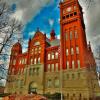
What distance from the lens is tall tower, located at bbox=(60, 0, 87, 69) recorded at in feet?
145

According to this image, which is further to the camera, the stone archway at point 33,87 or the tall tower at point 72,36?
the stone archway at point 33,87

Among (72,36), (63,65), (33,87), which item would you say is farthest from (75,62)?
(33,87)

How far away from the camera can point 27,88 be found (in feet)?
164

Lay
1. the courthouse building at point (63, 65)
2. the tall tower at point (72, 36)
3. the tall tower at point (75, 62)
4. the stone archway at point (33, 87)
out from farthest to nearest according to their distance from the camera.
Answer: the stone archway at point (33, 87) < the tall tower at point (72, 36) < the courthouse building at point (63, 65) < the tall tower at point (75, 62)

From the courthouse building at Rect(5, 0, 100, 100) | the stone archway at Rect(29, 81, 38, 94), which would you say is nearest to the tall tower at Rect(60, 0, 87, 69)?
the courthouse building at Rect(5, 0, 100, 100)

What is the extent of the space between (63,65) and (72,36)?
967 centimetres

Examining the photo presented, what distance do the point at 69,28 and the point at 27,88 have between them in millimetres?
23928

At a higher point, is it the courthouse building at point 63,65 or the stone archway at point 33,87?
the courthouse building at point 63,65

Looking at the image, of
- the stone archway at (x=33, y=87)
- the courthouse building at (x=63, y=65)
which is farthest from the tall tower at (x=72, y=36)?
the stone archway at (x=33, y=87)

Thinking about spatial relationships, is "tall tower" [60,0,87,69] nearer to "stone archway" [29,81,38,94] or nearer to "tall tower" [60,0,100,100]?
A: "tall tower" [60,0,100,100]

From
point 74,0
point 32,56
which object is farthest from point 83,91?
point 74,0

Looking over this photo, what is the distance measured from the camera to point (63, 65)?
45.7m

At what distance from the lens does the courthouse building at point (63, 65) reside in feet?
137

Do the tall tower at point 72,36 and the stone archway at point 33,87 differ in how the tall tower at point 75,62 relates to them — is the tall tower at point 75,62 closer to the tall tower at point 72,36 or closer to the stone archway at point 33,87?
the tall tower at point 72,36
